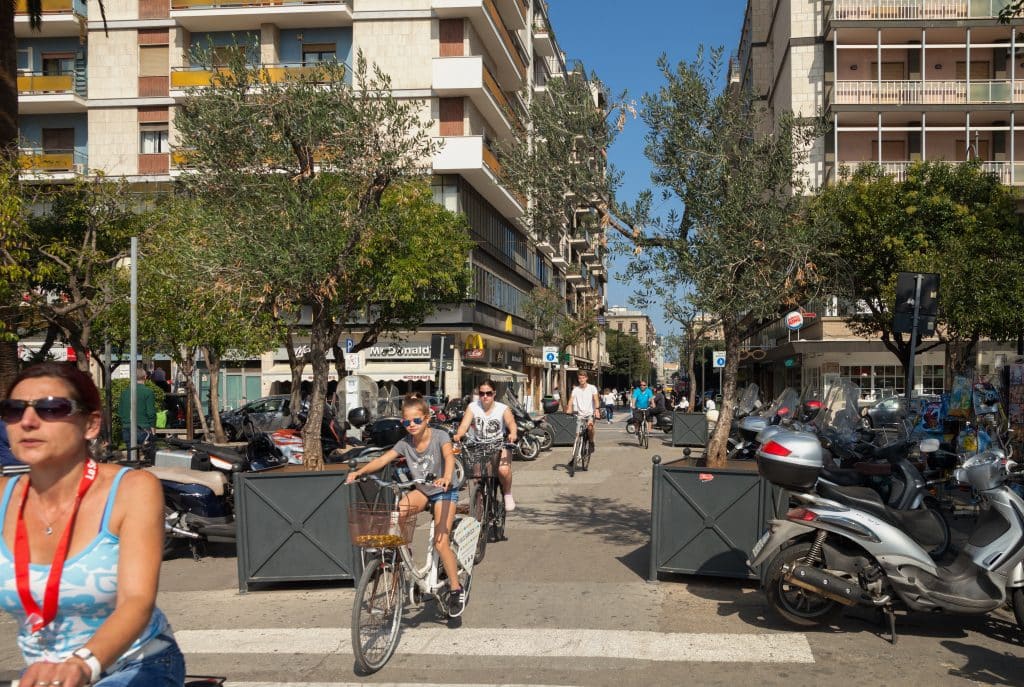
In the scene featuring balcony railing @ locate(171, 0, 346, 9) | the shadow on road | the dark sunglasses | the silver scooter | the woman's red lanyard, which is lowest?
the shadow on road

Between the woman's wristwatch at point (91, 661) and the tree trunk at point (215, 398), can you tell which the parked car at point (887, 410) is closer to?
the tree trunk at point (215, 398)

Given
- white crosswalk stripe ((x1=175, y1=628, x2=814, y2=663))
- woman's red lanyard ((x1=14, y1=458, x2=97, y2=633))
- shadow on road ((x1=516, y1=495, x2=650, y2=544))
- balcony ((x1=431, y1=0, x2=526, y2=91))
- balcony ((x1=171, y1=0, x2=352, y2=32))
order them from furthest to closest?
balcony ((x1=171, y1=0, x2=352, y2=32)), balcony ((x1=431, y1=0, x2=526, y2=91)), shadow on road ((x1=516, y1=495, x2=650, y2=544)), white crosswalk stripe ((x1=175, y1=628, x2=814, y2=663)), woman's red lanyard ((x1=14, y1=458, x2=97, y2=633))

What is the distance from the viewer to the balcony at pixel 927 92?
37750mm

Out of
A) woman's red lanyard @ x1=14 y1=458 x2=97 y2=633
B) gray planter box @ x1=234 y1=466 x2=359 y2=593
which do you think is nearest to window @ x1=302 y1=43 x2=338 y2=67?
gray planter box @ x1=234 y1=466 x2=359 y2=593

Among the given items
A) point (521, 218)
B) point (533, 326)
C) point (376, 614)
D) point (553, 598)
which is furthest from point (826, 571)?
point (533, 326)

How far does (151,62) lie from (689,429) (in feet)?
88.3

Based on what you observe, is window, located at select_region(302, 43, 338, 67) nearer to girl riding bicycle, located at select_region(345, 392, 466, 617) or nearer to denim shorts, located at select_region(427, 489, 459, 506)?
girl riding bicycle, located at select_region(345, 392, 466, 617)

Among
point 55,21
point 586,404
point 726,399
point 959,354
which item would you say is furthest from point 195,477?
point 55,21

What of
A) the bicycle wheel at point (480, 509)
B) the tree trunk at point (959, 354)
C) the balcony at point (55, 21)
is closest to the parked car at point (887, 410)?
the tree trunk at point (959, 354)

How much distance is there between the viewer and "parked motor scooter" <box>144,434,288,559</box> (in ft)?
32.4

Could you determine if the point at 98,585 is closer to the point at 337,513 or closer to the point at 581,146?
the point at 337,513

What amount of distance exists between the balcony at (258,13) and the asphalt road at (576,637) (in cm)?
3103

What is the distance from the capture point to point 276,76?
116ft

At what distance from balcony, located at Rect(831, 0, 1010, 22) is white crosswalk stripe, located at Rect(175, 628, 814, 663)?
37573mm
